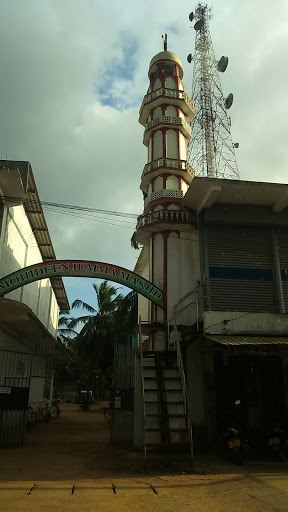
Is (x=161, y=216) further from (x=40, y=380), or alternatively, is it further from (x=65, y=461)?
(x=40, y=380)

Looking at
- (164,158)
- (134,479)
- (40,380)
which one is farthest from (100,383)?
(134,479)

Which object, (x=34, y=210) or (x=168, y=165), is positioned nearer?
(x=168, y=165)

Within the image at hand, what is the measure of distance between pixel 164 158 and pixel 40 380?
15.1 m

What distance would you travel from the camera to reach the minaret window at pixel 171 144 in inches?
675

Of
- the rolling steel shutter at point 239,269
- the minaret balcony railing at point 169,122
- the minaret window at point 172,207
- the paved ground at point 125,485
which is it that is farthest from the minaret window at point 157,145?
the paved ground at point 125,485

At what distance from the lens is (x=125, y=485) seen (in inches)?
278

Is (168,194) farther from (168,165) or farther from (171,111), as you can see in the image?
(171,111)

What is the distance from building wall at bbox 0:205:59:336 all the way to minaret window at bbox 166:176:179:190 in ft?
20.7

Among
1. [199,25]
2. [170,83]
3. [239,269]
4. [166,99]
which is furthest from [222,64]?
[239,269]

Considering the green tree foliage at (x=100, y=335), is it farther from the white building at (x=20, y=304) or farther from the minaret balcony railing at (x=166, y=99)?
the minaret balcony railing at (x=166, y=99)

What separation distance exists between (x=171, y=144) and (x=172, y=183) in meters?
2.02

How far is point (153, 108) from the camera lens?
18.0 meters

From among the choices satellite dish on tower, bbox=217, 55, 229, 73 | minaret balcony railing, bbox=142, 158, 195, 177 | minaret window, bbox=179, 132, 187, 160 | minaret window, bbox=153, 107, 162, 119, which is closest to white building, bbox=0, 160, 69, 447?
minaret balcony railing, bbox=142, 158, 195, 177

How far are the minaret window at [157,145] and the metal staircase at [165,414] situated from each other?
963 cm
